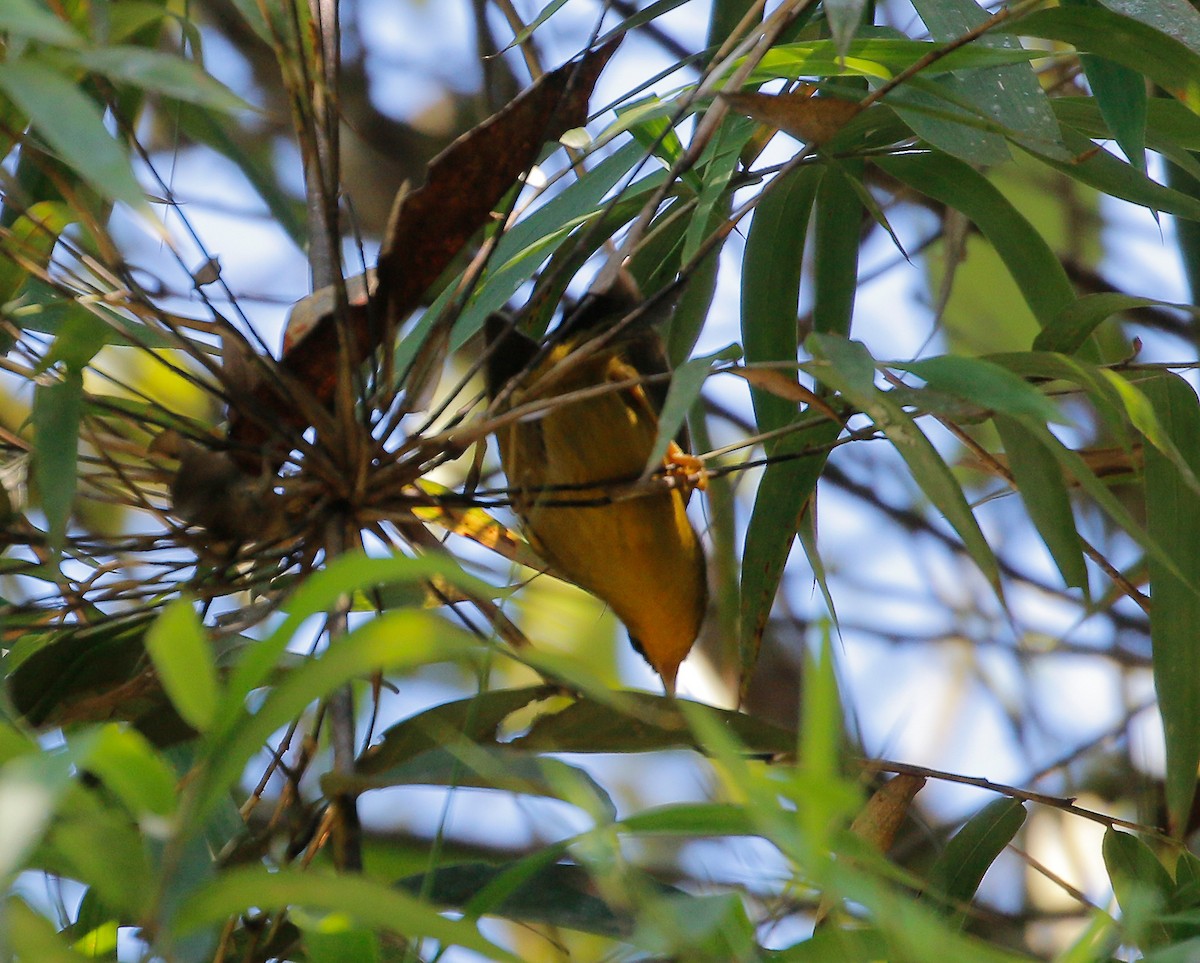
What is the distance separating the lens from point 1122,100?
1.27m

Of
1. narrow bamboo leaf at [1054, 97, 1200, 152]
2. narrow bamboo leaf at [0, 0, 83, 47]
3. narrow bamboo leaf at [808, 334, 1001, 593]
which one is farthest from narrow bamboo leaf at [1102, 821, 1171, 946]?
narrow bamboo leaf at [0, 0, 83, 47]

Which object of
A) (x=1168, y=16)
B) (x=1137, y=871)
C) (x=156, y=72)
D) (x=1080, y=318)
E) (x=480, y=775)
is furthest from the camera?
(x=1137, y=871)

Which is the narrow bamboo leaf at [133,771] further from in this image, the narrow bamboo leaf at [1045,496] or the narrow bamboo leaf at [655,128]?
the narrow bamboo leaf at [1045,496]

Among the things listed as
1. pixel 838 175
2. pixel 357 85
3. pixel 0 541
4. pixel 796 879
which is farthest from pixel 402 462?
pixel 357 85

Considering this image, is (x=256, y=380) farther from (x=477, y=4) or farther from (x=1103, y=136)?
(x=477, y=4)

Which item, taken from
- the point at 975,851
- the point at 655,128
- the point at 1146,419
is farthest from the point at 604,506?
the point at 1146,419

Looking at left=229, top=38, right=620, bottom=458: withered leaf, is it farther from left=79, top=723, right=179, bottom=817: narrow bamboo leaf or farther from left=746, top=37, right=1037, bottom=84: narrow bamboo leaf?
left=79, top=723, right=179, bottom=817: narrow bamboo leaf

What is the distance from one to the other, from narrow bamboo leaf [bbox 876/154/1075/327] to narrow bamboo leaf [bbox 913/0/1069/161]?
0.20 meters

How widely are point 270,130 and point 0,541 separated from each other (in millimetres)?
2820

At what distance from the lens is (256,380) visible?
119 cm

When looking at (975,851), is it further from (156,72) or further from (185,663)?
(156,72)

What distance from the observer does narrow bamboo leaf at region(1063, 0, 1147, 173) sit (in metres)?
1.25

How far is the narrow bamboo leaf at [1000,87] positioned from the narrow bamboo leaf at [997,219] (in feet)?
0.67

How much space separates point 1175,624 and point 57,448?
3.56 ft
